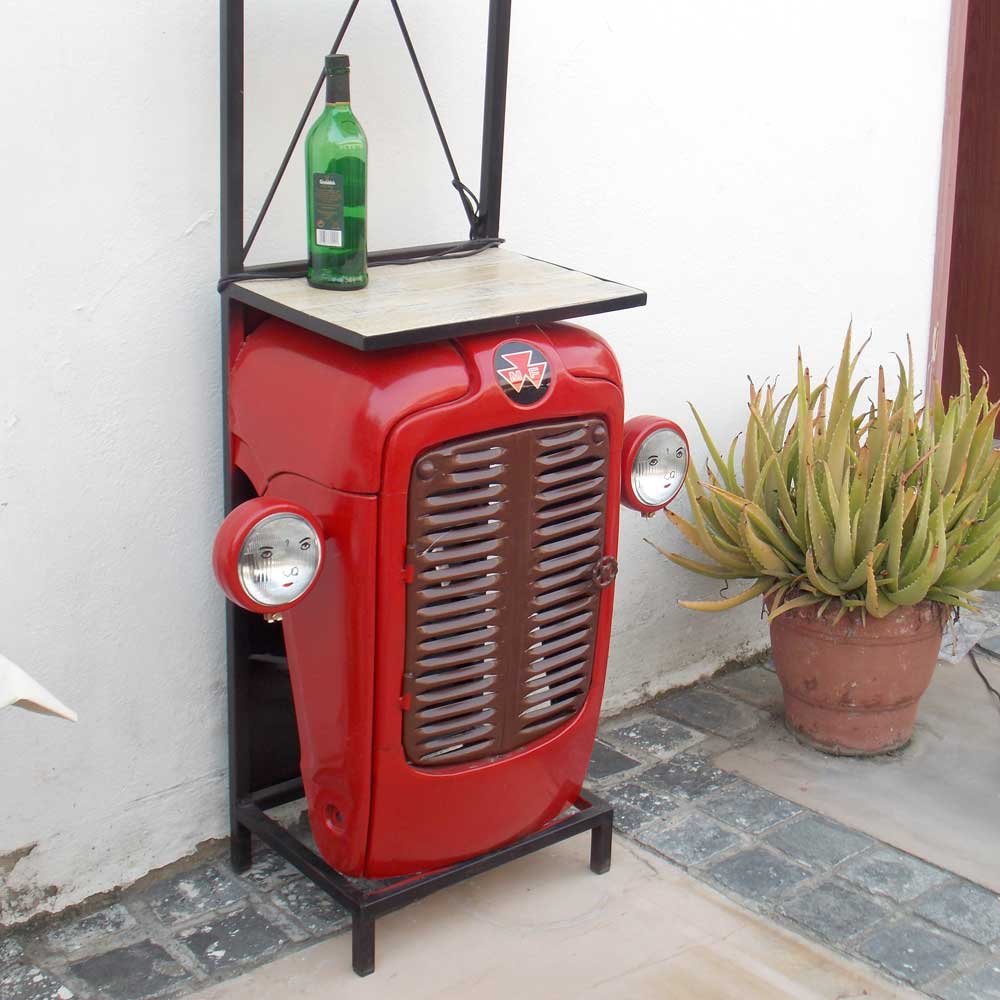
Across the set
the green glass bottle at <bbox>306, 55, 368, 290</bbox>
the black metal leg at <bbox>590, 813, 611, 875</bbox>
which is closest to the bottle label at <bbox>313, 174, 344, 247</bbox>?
the green glass bottle at <bbox>306, 55, 368, 290</bbox>

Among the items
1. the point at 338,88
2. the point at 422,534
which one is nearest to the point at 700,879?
the point at 422,534

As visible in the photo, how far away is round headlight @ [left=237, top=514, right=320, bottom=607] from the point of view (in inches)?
81.0

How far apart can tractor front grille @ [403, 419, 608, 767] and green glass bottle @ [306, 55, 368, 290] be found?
40 cm

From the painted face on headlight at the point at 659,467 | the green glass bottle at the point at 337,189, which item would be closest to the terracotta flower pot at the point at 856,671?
the painted face on headlight at the point at 659,467

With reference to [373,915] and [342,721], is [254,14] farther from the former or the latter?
[373,915]

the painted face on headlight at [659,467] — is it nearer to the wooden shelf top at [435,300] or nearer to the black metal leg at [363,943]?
the wooden shelf top at [435,300]

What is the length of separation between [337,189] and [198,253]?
325 millimetres

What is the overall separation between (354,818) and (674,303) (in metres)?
1.54

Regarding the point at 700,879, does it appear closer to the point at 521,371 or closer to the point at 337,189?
the point at 521,371

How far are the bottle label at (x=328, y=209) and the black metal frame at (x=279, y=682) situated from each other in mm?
140

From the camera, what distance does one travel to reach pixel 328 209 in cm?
224

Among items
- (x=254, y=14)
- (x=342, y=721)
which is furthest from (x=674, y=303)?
(x=342, y=721)

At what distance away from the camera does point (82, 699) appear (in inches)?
96.5

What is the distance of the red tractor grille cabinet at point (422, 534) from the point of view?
82.4 inches
